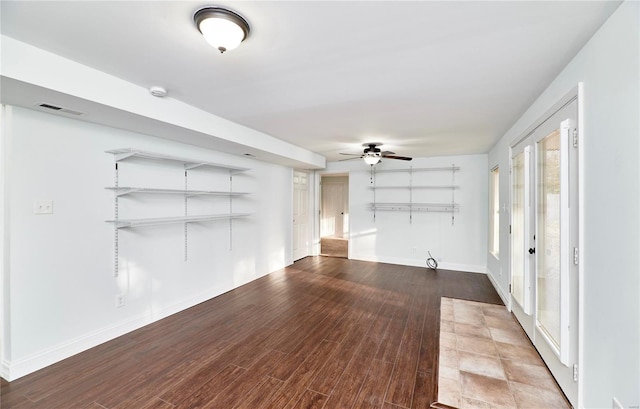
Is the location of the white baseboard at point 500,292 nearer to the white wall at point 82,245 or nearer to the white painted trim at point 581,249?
the white painted trim at point 581,249

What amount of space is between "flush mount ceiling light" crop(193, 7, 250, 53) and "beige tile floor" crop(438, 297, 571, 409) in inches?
112

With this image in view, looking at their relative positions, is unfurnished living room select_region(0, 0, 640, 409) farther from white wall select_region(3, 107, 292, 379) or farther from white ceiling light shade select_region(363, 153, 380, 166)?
white ceiling light shade select_region(363, 153, 380, 166)

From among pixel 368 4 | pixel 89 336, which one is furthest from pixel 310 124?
pixel 89 336

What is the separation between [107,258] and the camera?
2.90 meters

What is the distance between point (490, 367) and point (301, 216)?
5.17 m

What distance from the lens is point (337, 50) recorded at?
1.89 meters

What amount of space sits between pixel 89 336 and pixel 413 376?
3.12 metres

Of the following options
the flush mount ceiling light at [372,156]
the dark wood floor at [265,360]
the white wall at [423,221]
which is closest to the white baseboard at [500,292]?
the dark wood floor at [265,360]

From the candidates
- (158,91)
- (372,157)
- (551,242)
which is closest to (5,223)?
(158,91)

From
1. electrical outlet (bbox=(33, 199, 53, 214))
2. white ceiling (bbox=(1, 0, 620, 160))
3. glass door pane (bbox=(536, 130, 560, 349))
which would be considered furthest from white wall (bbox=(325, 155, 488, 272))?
electrical outlet (bbox=(33, 199, 53, 214))

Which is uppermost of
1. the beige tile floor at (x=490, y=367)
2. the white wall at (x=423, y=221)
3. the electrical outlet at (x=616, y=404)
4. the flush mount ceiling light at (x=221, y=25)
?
the flush mount ceiling light at (x=221, y=25)

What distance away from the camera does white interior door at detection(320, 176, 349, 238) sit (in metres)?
9.78

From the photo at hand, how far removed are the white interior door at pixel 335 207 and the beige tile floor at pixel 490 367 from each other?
6.37m

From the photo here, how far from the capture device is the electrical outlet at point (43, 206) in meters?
2.39
